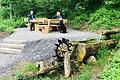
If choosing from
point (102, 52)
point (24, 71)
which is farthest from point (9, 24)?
point (24, 71)

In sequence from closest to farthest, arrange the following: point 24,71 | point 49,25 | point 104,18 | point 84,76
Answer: point 84,76 → point 24,71 → point 49,25 → point 104,18

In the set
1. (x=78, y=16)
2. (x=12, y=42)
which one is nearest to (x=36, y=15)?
(x=78, y=16)

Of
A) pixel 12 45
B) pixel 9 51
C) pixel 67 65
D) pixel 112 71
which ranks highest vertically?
pixel 112 71

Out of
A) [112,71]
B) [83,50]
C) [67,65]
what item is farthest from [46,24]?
[112,71]

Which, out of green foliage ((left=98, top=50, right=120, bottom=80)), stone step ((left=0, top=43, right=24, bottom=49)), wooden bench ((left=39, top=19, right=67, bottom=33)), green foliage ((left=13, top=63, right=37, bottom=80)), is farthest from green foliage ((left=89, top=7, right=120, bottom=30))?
green foliage ((left=98, top=50, right=120, bottom=80))

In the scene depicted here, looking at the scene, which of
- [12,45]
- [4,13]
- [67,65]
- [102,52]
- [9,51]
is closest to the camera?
[67,65]

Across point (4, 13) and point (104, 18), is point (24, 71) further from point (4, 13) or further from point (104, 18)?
point (4, 13)

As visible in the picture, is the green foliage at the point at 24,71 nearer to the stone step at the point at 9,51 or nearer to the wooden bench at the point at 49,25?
the stone step at the point at 9,51

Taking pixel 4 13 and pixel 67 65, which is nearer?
pixel 67 65

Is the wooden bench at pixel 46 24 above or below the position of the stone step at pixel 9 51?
Result: above

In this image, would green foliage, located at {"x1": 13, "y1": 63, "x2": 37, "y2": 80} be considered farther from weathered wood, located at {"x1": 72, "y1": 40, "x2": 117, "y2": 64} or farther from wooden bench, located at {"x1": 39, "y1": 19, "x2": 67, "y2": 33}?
wooden bench, located at {"x1": 39, "y1": 19, "x2": 67, "y2": 33}

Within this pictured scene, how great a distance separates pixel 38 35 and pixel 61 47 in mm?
7473

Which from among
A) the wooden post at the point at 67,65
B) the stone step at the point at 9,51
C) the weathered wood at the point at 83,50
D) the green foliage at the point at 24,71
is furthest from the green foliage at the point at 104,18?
the wooden post at the point at 67,65

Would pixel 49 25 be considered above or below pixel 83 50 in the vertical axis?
below
